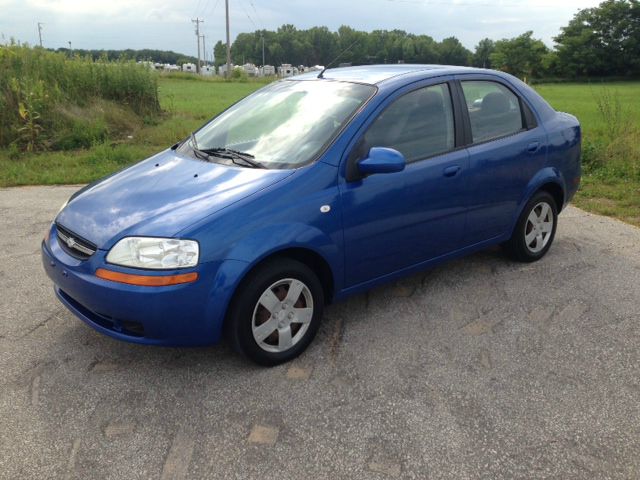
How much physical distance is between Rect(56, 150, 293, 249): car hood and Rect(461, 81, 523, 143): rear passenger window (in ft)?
5.61

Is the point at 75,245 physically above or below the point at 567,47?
below

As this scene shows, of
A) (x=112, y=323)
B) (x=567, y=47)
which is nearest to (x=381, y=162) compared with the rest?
(x=112, y=323)

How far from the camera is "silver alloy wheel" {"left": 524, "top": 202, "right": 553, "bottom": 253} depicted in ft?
15.8

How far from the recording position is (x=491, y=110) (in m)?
4.40

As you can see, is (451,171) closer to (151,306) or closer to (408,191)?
(408,191)

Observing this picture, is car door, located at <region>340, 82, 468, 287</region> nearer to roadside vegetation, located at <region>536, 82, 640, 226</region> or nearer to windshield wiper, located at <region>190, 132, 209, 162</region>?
windshield wiper, located at <region>190, 132, 209, 162</region>

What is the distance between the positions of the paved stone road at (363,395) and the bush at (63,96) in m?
6.89

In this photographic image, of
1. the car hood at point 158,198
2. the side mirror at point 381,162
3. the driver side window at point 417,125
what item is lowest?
the car hood at point 158,198

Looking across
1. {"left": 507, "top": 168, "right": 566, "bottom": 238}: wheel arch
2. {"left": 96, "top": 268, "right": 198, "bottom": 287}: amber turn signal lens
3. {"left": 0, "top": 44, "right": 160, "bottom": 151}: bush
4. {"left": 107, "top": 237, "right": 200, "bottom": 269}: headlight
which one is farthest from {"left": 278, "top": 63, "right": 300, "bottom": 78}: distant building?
{"left": 0, "top": 44, "right": 160, "bottom": 151}: bush

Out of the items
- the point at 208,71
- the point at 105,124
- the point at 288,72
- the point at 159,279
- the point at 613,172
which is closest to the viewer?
the point at 159,279

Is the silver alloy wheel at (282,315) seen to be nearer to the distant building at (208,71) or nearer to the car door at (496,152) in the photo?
the car door at (496,152)

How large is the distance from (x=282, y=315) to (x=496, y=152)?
216 cm

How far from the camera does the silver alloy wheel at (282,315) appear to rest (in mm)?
3145

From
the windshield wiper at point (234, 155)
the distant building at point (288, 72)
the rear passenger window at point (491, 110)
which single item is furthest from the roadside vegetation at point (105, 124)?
the windshield wiper at point (234, 155)
